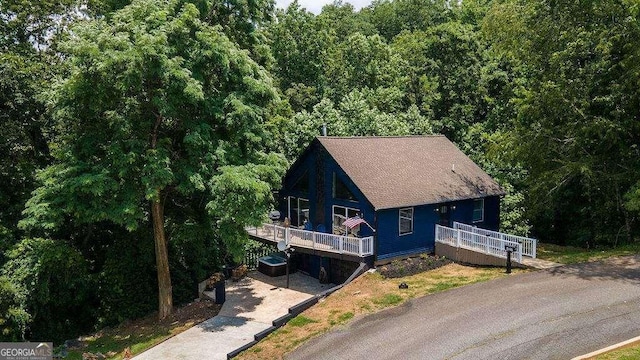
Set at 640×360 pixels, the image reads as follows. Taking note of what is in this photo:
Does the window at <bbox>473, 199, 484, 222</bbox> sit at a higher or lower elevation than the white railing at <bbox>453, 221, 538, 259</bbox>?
higher

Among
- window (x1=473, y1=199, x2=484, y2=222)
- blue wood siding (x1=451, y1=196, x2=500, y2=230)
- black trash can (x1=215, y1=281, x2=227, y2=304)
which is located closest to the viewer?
black trash can (x1=215, y1=281, x2=227, y2=304)

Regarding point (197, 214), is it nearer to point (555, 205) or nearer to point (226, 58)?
point (226, 58)

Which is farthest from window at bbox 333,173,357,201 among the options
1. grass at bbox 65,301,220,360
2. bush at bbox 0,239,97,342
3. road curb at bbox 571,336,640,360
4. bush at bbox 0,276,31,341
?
bush at bbox 0,276,31,341

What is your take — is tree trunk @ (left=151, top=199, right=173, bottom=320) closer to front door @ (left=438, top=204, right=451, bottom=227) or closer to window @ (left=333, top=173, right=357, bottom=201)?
window @ (left=333, top=173, right=357, bottom=201)

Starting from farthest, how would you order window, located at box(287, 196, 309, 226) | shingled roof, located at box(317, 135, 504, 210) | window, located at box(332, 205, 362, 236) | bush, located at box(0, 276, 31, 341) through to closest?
window, located at box(287, 196, 309, 226) < window, located at box(332, 205, 362, 236) < shingled roof, located at box(317, 135, 504, 210) < bush, located at box(0, 276, 31, 341)

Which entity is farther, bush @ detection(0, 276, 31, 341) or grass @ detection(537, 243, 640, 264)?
grass @ detection(537, 243, 640, 264)

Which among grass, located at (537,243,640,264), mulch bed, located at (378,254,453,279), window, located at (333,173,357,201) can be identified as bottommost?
mulch bed, located at (378,254,453,279)

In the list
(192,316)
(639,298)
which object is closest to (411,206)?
(639,298)
